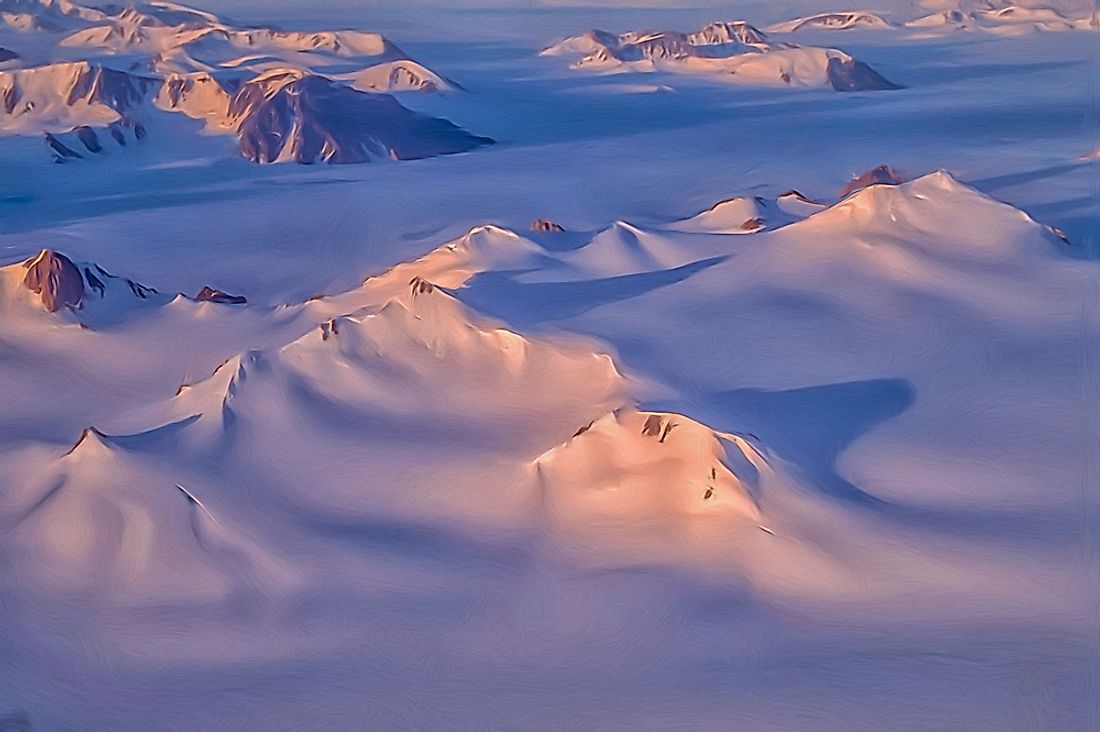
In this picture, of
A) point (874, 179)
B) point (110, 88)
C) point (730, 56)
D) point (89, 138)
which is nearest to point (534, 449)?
point (874, 179)

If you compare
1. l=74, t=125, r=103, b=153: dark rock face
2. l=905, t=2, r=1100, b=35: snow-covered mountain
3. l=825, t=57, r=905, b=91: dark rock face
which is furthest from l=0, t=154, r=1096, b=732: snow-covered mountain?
l=74, t=125, r=103, b=153: dark rock face

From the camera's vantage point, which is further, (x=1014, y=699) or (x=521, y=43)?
(x=521, y=43)

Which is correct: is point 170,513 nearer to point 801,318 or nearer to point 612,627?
point 612,627

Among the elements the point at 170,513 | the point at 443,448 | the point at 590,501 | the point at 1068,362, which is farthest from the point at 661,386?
the point at 170,513

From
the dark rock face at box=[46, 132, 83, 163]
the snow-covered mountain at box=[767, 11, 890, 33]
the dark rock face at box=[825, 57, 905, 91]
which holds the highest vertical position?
the snow-covered mountain at box=[767, 11, 890, 33]

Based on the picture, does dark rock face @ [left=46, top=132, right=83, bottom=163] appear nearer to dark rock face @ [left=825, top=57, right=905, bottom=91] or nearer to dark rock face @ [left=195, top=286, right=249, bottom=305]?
dark rock face @ [left=195, top=286, right=249, bottom=305]

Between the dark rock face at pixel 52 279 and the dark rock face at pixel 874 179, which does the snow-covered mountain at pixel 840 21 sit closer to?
the dark rock face at pixel 874 179
